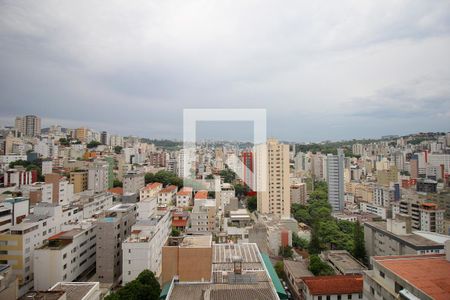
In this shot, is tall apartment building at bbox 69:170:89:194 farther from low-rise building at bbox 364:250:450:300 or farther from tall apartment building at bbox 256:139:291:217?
low-rise building at bbox 364:250:450:300

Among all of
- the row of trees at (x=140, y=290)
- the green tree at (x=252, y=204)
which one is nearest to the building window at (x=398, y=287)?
the row of trees at (x=140, y=290)

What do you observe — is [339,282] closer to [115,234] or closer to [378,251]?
[378,251]

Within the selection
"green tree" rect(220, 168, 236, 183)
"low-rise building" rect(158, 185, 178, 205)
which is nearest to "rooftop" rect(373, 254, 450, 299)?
"low-rise building" rect(158, 185, 178, 205)

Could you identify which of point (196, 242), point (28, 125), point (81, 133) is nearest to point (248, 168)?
point (196, 242)

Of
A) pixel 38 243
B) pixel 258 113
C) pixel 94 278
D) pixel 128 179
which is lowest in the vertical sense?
pixel 94 278

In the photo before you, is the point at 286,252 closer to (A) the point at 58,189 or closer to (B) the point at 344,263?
(B) the point at 344,263

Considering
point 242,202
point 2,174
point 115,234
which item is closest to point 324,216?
point 242,202

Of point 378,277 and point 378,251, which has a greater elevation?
point 378,277
